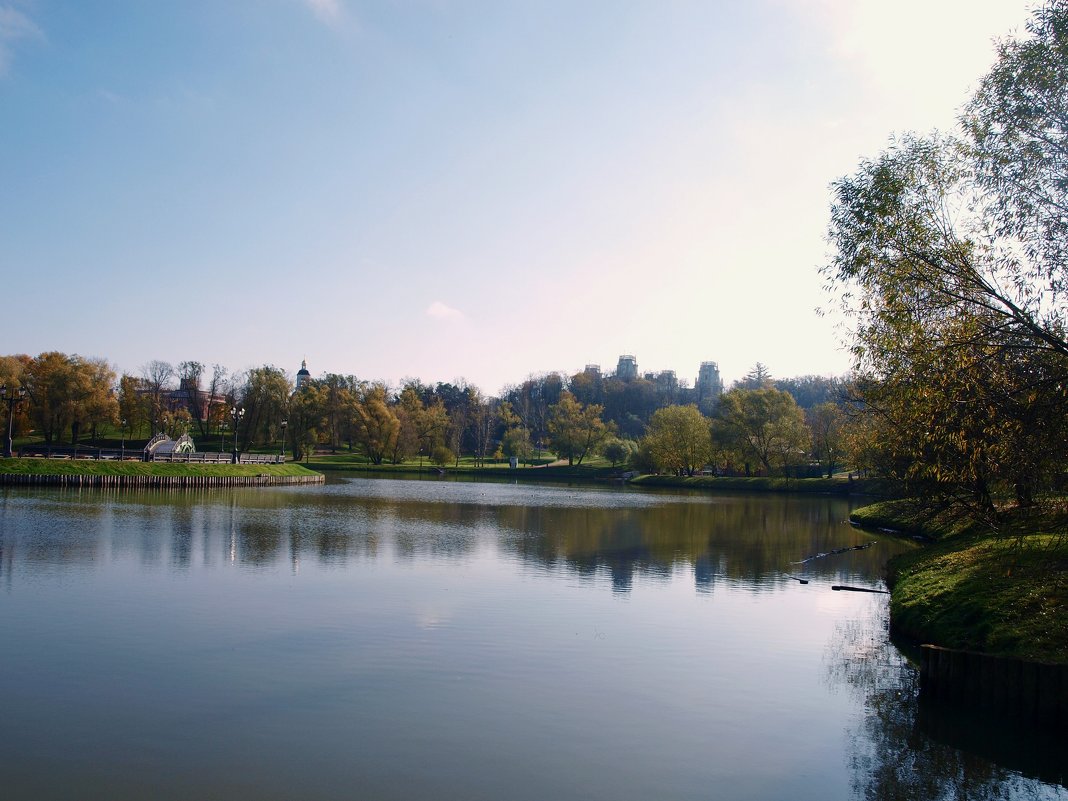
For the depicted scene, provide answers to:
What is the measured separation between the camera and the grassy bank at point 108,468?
5150 cm

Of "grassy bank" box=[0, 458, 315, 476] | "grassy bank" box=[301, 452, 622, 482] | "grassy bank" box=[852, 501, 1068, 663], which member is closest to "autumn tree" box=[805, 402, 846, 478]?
"grassy bank" box=[301, 452, 622, 482]

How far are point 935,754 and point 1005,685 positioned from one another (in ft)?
6.13

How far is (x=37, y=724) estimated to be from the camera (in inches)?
415

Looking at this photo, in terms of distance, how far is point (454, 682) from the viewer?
1305 cm

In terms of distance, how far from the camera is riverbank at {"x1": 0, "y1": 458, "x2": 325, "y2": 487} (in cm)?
5050

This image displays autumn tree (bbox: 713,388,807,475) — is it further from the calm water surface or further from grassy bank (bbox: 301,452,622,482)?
the calm water surface

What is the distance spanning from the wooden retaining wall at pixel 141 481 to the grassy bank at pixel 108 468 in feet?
2.28

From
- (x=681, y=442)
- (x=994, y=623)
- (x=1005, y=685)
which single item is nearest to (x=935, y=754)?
(x=1005, y=685)

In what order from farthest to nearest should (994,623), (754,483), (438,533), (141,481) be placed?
(754,483) < (141,481) < (438,533) < (994,623)

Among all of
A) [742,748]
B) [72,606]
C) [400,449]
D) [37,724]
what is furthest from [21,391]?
[742,748]

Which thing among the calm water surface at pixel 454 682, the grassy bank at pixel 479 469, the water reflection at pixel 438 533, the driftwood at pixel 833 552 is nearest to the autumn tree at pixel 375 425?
the grassy bank at pixel 479 469

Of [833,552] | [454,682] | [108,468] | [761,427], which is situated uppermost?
[761,427]

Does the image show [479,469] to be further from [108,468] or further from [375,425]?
[108,468]

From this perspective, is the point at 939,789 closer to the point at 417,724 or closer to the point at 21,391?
the point at 417,724
